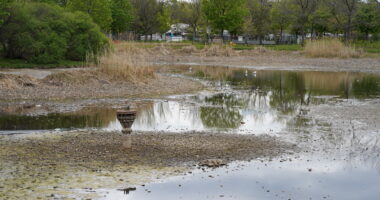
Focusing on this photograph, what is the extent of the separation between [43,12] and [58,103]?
14641 millimetres

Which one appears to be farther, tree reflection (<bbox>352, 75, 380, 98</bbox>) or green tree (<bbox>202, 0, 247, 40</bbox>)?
green tree (<bbox>202, 0, 247, 40</bbox>)

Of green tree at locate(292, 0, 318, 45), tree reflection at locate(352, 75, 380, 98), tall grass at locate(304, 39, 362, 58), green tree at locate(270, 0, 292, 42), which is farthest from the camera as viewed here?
green tree at locate(270, 0, 292, 42)

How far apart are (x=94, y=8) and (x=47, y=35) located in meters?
26.9

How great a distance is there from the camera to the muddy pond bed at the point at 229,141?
29.6 ft

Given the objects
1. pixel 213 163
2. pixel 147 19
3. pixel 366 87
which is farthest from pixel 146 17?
pixel 213 163

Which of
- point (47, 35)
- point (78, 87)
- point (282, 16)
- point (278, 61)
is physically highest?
point (282, 16)

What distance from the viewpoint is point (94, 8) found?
5591cm

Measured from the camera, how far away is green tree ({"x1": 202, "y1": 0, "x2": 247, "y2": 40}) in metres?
64.4

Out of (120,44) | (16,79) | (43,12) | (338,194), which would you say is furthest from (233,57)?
(338,194)

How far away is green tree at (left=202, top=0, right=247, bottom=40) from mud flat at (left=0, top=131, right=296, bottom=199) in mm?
52573

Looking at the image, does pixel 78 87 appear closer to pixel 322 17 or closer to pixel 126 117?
pixel 126 117

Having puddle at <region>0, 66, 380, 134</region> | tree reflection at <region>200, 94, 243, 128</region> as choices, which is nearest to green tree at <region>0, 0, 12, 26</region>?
puddle at <region>0, 66, 380, 134</region>

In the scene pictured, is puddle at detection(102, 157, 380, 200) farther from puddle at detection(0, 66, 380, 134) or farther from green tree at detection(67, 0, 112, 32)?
green tree at detection(67, 0, 112, 32)

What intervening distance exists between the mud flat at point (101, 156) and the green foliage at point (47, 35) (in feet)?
53.0
